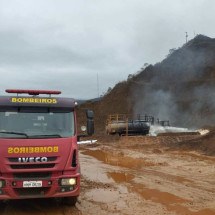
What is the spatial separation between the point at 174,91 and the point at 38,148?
179 ft

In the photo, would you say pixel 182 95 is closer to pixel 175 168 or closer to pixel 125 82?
pixel 125 82

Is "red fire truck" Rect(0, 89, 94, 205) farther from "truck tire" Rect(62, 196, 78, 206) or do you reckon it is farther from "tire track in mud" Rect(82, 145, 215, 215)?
"tire track in mud" Rect(82, 145, 215, 215)

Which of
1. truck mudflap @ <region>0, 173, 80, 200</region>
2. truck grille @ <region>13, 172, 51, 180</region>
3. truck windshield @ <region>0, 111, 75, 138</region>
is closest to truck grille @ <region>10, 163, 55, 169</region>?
truck grille @ <region>13, 172, 51, 180</region>

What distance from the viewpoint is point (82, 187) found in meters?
13.2

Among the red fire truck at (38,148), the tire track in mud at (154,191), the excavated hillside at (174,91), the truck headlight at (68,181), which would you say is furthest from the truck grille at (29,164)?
the excavated hillside at (174,91)

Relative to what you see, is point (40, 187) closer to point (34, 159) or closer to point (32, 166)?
point (32, 166)

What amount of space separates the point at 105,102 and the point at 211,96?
18.0m

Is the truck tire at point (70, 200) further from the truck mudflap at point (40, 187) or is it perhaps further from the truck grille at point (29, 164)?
the truck grille at point (29, 164)

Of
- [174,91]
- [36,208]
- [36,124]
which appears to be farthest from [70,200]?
[174,91]

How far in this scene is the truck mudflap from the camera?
29.6ft

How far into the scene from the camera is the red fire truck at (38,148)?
907 centimetres

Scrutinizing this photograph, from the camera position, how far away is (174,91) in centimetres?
6259

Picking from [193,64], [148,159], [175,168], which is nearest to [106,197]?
[175,168]

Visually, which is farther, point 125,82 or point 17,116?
point 125,82
